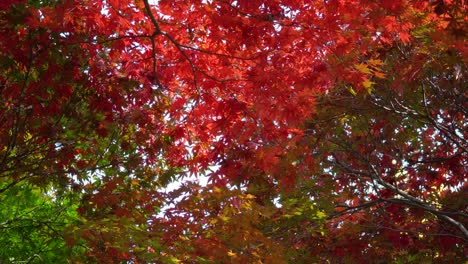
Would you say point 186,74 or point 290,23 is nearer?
point 290,23

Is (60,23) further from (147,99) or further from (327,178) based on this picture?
(327,178)

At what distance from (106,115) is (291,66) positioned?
2643 millimetres

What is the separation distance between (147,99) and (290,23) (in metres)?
2.69

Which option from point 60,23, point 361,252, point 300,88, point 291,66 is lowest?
point 361,252

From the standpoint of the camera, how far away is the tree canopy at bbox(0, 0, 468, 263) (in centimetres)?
518

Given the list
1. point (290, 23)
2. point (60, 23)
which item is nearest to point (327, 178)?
point (290, 23)

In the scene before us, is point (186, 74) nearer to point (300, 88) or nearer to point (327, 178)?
point (300, 88)

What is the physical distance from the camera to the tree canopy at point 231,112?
17.0 feet

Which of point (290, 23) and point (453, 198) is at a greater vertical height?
point (290, 23)

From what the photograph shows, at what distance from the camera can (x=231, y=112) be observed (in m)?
5.69

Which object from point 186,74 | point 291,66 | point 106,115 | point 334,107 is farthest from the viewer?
point 334,107

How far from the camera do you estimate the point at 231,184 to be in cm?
636

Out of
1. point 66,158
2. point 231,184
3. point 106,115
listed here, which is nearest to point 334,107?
point 231,184

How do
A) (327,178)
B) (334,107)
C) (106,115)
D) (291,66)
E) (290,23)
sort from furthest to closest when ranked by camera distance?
(327,178), (334,107), (106,115), (291,66), (290,23)
